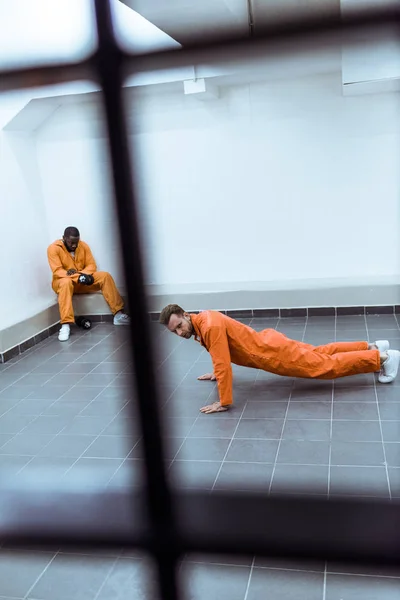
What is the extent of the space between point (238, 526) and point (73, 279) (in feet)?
17.6

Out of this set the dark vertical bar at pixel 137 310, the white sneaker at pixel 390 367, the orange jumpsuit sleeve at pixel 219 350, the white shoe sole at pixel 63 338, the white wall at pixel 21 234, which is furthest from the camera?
the white shoe sole at pixel 63 338

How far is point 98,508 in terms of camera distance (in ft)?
2.89

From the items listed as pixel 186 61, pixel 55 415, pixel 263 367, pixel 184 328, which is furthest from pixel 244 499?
pixel 55 415

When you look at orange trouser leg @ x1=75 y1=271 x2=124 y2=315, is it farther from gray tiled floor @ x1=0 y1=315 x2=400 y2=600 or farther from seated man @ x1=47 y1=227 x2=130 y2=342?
gray tiled floor @ x1=0 y1=315 x2=400 y2=600

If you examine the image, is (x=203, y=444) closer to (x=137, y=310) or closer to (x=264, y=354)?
(x=264, y=354)

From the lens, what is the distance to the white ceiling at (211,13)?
27.0 inches

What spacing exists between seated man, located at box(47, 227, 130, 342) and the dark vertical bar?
198 inches

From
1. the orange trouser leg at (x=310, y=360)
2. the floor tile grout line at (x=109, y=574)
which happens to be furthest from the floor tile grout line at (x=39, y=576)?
the orange trouser leg at (x=310, y=360)

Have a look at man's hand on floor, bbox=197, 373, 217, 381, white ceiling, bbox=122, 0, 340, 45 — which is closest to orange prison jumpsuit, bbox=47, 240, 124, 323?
man's hand on floor, bbox=197, 373, 217, 381

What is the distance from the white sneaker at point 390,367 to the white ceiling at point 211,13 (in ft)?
9.45

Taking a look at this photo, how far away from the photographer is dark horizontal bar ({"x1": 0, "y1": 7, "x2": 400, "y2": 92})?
2.07ft

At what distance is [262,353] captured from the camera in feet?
12.4

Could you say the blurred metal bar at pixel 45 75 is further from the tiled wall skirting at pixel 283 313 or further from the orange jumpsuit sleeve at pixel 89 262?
the orange jumpsuit sleeve at pixel 89 262

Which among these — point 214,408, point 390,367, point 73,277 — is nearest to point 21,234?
point 73,277
